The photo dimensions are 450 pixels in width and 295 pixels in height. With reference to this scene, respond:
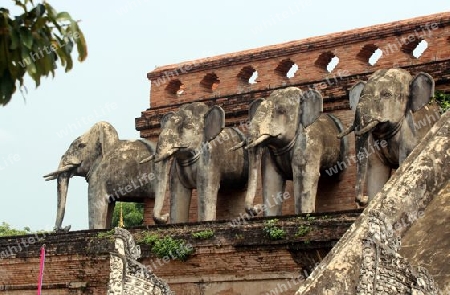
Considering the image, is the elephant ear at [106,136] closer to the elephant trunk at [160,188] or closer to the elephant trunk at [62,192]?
the elephant trunk at [62,192]

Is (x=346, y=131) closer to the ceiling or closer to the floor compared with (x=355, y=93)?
closer to the floor

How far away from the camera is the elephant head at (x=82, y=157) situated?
1564 centimetres

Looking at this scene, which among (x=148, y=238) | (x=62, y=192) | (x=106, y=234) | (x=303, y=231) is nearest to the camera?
(x=303, y=231)

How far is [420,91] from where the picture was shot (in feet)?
43.6

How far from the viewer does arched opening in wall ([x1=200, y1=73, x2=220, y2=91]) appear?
16.9m

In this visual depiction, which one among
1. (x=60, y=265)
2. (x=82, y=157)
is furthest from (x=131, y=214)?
(x=60, y=265)

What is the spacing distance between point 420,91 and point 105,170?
453cm

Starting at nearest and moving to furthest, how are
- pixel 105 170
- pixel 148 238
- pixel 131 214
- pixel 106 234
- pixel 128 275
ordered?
pixel 128 275 < pixel 148 238 < pixel 106 234 < pixel 105 170 < pixel 131 214

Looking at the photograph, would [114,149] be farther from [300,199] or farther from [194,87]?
[300,199]

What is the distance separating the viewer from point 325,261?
8773 mm

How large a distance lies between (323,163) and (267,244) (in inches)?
76.9

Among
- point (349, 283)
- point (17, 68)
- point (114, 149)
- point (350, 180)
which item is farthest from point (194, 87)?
point (17, 68)

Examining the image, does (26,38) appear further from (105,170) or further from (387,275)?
(105,170)

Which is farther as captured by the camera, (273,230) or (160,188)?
(160,188)
